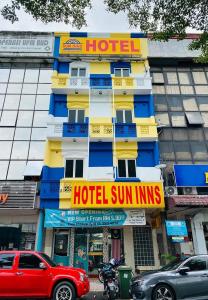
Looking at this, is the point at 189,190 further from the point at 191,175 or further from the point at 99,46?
the point at 99,46

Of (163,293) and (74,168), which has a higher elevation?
(74,168)

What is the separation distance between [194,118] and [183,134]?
1637mm

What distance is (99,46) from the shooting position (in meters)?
21.5

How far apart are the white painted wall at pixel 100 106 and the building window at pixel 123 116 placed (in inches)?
24.2

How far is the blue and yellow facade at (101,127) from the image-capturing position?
50.4 feet

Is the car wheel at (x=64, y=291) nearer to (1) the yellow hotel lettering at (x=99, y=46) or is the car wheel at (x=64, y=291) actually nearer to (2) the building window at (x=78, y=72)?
(2) the building window at (x=78, y=72)

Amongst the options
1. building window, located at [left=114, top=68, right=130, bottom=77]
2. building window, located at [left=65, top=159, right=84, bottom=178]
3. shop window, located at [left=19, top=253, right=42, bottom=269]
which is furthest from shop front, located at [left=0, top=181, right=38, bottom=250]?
building window, located at [left=114, top=68, right=130, bottom=77]

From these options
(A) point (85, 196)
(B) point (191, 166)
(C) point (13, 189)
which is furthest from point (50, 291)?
(B) point (191, 166)

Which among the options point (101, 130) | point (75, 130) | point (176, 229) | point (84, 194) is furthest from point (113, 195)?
point (75, 130)

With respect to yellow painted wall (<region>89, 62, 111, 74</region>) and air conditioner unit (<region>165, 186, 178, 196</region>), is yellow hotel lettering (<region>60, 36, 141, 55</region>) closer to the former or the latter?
yellow painted wall (<region>89, 62, 111, 74</region>)

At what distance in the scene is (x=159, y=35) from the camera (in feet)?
34.8

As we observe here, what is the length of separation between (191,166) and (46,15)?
41.1ft

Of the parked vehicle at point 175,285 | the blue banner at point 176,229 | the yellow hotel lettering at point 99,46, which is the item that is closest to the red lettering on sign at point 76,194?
the blue banner at point 176,229

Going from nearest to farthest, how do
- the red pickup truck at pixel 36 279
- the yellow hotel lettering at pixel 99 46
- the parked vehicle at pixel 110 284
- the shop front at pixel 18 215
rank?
the red pickup truck at pixel 36 279
the parked vehicle at pixel 110 284
the shop front at pixel 18 215
the yellow hotel lettering at pixel 99 46
